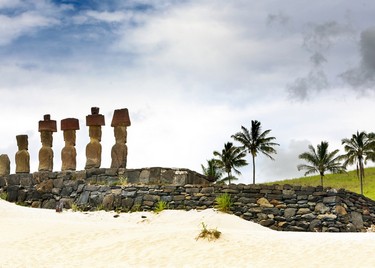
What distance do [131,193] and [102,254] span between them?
7.12 m

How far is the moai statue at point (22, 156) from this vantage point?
30.4 m

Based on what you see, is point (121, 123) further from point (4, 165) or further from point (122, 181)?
point (4, 165)

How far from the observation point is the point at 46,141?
3030 cm

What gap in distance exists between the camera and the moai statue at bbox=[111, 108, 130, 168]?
90.2 ft

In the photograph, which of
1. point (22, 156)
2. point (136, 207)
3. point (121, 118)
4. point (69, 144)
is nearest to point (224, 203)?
point (136, 207)

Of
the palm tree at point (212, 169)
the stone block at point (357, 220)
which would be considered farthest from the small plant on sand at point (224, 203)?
the palm tree at point (212, 169)

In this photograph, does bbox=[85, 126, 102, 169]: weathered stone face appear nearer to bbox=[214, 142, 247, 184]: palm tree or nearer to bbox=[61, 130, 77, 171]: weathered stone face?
bbox=[61, 130, 77, 171]: weathered stone face

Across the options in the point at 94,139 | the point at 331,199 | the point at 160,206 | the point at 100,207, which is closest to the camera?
the point at 331,199

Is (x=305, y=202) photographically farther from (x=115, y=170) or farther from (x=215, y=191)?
(x=115, y=170)

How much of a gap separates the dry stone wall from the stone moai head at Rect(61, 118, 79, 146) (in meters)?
1.61

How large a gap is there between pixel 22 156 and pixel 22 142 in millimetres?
820

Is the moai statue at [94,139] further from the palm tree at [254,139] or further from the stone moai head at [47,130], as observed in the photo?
the palm tree at [254,139]

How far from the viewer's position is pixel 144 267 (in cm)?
1709

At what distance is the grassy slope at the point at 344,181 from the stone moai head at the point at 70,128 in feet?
126
